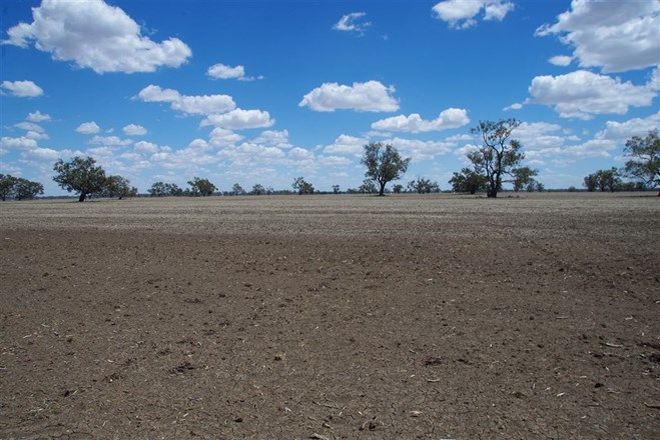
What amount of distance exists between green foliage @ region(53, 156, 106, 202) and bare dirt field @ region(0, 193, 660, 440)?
80.6 m

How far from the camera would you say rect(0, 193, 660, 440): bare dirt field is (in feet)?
14.1

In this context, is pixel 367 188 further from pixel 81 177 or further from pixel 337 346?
pixel 337 346

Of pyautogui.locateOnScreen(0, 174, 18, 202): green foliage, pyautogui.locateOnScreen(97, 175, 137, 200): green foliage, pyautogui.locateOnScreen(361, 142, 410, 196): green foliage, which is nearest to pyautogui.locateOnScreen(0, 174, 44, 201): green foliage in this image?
pyautogui.locateOnScreen(0, 174, 18, 202): green foliage

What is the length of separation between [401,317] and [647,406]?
11.0 feet

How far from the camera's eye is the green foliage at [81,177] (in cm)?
8319

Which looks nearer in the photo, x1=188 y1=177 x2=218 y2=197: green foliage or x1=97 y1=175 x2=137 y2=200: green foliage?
x1=97 y1=175 x2=137 y2=200: green foliage

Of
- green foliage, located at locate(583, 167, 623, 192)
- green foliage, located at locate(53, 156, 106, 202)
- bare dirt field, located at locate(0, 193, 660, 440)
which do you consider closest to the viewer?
bare dirt field, located at locate(0, 193, 660, 440)

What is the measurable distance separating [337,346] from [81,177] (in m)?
90.9

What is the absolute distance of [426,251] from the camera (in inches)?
481

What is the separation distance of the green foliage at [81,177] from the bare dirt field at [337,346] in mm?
80566

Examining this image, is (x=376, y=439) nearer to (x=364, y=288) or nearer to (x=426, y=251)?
(x=364, y=288)

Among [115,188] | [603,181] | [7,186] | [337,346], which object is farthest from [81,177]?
[603,181]

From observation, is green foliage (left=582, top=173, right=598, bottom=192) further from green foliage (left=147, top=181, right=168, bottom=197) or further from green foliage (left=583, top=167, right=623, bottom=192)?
green foliage (left=147, top=181, right=168, bottom=197)

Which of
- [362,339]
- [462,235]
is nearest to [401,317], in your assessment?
[362,339]
